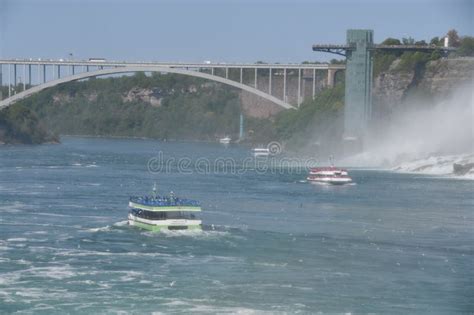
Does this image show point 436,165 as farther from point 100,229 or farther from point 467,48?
point 100,229

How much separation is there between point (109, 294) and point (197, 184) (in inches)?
1165

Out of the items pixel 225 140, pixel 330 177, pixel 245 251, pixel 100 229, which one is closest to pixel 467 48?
pixel 330 177

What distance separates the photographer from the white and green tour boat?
1567 inches

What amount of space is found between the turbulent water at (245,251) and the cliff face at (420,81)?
30.6 metres

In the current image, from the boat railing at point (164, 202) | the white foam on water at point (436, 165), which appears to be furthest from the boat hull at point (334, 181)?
the boat railing at point (164, 202)

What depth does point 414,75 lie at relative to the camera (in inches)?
3666

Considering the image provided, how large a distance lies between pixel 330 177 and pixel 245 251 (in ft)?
85.7

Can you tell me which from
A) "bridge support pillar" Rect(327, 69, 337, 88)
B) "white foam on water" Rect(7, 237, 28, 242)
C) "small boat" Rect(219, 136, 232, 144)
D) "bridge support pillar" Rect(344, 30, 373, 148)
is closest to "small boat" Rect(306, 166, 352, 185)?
"bridge support pillar" Rect(344, 30, 373, 148)

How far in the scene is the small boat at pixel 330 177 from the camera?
61562 millimetres

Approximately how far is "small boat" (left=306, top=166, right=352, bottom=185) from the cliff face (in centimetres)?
2679

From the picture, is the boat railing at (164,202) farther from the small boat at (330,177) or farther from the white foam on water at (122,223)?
the small boat at (330,177)

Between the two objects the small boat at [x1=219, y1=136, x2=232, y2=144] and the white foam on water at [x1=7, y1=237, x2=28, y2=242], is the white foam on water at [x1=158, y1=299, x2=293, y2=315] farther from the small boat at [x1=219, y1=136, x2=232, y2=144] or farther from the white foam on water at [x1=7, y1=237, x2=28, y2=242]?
the small boat at [x1=219, y1=136, x2=232, y2=144]

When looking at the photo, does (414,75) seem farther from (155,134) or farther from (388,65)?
(155,134)

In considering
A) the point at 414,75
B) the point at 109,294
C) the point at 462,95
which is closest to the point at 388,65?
the point at 414,75
